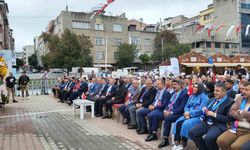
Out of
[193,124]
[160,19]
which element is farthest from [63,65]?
[160,19]

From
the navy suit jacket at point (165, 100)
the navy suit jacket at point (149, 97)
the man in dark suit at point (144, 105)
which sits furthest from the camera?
the navy suit jacket at point (149, 97)

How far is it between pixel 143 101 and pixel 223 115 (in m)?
3.07

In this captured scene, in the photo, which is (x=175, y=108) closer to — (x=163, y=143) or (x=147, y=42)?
(x=163, y=143)

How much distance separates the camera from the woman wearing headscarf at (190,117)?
550 centimetres

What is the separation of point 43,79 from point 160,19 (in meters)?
60.9

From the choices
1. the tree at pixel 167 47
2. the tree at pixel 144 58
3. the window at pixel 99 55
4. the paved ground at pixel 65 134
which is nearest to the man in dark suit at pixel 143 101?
the paved ground at pixel 65 134

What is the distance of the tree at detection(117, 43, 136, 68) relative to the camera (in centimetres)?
4834

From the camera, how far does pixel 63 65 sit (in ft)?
134

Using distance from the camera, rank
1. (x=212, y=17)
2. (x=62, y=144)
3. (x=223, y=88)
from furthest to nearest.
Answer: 1. (x=212, y=17)
2. (x=62, y=144)
3. (x=223, y=88)

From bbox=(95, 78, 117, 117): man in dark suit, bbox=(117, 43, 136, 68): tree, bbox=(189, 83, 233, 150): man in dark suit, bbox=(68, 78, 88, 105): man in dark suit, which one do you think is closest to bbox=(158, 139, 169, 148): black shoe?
bbox=(189, 83, 233, 150): man in dark suit

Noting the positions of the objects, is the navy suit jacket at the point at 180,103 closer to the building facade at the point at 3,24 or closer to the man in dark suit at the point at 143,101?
the man in dark suit at the point at 143,101

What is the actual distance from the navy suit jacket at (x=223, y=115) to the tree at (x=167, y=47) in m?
44.0

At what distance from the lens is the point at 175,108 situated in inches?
248

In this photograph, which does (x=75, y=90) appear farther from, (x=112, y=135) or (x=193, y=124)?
(x=193, y=124)
